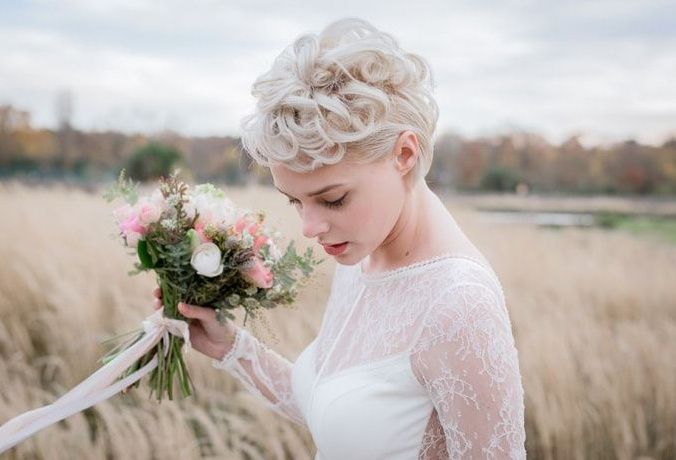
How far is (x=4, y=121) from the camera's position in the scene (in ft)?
91.9

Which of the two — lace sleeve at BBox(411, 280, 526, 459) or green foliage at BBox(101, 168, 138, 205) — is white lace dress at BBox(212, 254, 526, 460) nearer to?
lace sleeve at BBox(411, 280, 526, 459)

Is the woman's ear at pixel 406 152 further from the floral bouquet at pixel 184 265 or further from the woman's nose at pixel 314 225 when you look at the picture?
the floral bouquet at pixel 184 265

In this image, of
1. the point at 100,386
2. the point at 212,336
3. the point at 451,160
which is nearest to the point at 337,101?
the point at 212,336

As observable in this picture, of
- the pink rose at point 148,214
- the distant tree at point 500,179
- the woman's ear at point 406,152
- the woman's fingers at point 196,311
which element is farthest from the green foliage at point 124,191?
the distant tree at point 500,179

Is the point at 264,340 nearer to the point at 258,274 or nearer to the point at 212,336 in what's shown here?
the point at 212,336

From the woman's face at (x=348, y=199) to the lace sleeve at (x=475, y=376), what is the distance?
29 centimetres

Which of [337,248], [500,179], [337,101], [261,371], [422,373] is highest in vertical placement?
[337,101]

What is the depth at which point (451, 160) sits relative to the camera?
45219 millimetres

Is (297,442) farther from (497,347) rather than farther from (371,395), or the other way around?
(497,347)

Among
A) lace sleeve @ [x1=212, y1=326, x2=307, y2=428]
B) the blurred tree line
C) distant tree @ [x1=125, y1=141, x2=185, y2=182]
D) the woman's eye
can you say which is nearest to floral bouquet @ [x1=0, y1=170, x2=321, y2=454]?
lace sleeve @ [x1=212, y1=326, x2=307, y2=428]

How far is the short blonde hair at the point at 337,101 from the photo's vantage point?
1.68 metres

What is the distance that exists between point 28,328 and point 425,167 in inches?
149

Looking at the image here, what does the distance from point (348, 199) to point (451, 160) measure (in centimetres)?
4433

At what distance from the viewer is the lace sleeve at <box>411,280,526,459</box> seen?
1616mm
